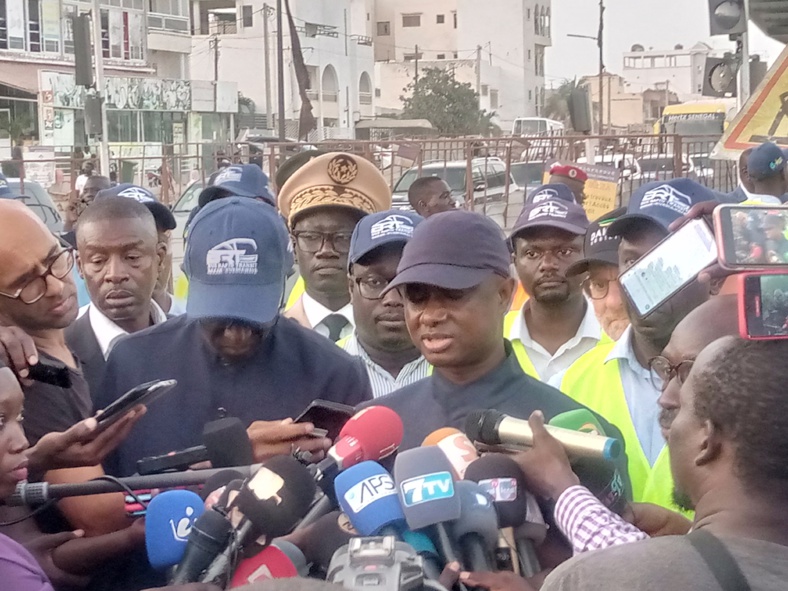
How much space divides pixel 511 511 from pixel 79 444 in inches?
42.3

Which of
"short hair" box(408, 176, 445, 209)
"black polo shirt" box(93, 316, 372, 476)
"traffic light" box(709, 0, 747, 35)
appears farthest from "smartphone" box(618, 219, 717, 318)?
"traffic light" box(709, 0, 747, 35)

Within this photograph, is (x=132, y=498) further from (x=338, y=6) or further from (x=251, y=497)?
(x=338, y=6)

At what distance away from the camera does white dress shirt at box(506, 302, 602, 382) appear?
4.64 m

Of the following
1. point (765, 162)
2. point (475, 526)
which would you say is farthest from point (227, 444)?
point (765, 162)

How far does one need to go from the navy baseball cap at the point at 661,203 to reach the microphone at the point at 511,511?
2.04m

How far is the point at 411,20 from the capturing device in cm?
8956

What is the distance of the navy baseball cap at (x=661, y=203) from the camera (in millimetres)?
4207

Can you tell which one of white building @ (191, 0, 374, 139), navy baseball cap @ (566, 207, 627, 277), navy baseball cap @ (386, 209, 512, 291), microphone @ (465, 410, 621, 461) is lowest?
microphone @ (465, 410, 621, 461)

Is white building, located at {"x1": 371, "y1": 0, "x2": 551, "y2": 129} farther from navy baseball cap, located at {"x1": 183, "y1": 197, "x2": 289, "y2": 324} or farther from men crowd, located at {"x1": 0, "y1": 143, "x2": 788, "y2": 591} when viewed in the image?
navy baseball cap, located at {"x1": 183, "y1": 197, "x2": 289, "y2": 324}

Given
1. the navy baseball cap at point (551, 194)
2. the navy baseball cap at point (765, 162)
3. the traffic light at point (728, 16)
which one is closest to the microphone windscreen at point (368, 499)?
the navy baseball cap at point (551, 194)

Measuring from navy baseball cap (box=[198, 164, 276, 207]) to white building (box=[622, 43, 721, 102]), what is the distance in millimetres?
105135

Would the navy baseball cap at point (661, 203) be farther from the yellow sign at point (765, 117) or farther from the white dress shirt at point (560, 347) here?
the yellow sign at point (765, 117)

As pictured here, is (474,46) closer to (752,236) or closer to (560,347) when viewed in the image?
(560,347)

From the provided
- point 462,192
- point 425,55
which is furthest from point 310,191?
point 425,55
